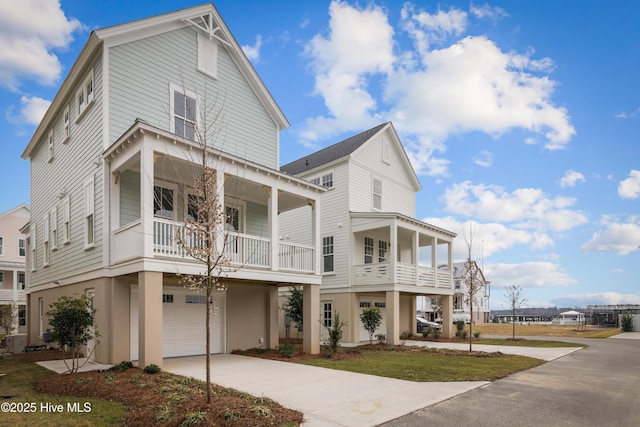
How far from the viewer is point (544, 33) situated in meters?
15.5

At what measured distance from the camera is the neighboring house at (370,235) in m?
21.3

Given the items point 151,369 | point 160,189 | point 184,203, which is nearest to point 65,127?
point 160,189

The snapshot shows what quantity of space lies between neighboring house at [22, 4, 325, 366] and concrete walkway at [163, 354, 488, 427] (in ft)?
7.31

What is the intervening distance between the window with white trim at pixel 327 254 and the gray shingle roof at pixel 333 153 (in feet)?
14.1

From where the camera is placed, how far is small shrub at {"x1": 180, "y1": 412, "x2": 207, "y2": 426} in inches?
246

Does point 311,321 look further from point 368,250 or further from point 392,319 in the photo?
point 368,250

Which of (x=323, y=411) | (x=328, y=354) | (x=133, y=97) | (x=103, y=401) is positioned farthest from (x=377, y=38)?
(x=103, y=401)

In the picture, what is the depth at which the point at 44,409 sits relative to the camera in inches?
309

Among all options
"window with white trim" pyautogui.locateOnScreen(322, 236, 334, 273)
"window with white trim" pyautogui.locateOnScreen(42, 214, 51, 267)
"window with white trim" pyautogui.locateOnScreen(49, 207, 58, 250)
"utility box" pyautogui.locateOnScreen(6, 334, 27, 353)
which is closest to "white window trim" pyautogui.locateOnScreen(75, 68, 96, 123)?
"window with white trim" pyautogui.locateOnScreen(49, 207, 58, 250)

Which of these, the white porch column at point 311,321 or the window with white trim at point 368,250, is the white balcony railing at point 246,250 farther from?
the window with white trim at point 368,250

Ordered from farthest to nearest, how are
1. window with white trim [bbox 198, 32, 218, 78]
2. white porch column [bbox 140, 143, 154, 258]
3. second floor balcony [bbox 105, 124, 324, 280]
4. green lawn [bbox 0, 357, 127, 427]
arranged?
window with white trim [bbox 198, 32, 218, 78]
second floor balcony [bbox 105, 124, 324, 280]
white porch column [bbox 140, 143, 154, 258]
green lawn [bbox 0, 357, 127, 427]

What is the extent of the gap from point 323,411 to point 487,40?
14.6 meters

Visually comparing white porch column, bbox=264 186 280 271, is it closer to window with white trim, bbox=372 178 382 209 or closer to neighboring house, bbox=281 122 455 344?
neighboring house, bbox=281 122 455 344

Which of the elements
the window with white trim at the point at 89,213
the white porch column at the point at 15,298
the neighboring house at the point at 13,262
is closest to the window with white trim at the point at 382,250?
the window with white trim at the point at 89,213
